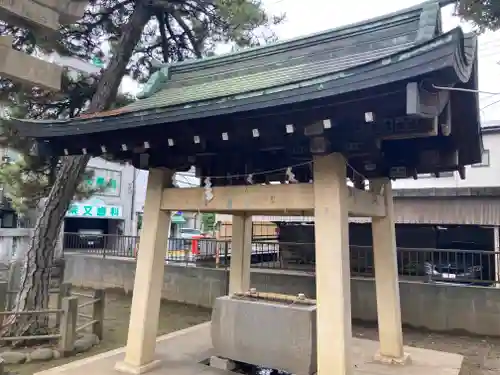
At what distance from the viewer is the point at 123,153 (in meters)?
6.13

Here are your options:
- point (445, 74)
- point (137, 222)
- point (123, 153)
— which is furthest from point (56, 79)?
point (137, 222)

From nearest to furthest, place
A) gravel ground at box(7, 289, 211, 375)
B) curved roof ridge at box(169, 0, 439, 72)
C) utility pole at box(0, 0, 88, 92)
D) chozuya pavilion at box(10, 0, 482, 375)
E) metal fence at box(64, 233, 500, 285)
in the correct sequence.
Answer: chozuya pavilion at box(10, 0, 482, 375) < utility pole at box(0, 0, 88, 92) < curved roof ridge at box(169, 0, 439, 72) < gravel ground at box(7, 289, 211, 375) < metal fence at box(64, 233, 500, 285)

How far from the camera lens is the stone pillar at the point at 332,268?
4.49 m

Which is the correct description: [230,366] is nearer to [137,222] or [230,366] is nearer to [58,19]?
[58,19]

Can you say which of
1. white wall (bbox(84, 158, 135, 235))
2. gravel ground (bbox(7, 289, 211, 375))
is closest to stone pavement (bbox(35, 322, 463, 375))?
gravel ground (bbox(7, 289, 211, 375))

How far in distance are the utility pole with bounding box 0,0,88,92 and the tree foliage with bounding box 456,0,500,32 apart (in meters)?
4.95

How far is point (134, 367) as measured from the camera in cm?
555

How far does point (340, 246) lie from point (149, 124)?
2.65m

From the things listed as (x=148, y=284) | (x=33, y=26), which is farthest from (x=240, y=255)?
(x=33, y=26)

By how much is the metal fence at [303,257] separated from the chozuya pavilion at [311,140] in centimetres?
175

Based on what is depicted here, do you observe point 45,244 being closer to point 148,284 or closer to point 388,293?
point 148,284

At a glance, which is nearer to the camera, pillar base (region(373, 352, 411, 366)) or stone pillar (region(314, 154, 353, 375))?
stone pillar (region(314, 154, 353, 375))

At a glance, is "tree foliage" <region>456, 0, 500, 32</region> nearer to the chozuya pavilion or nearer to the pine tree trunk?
the chozuya pavilion

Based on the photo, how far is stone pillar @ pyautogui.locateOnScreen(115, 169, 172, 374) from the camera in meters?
5.61
